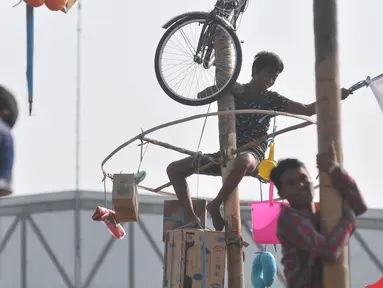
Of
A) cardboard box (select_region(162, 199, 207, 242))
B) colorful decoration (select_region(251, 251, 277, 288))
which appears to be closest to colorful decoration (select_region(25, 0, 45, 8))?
cardboard box (select_region(162, 199, 207, 242))

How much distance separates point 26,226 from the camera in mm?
18938

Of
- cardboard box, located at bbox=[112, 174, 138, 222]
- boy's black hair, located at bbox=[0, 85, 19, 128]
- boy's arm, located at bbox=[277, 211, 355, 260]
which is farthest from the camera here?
cardboard box, located at bbox=[112, 174, 138, 222]

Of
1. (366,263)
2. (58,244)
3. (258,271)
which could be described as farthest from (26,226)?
(258,271)

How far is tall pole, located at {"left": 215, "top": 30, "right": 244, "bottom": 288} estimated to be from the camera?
882 cm

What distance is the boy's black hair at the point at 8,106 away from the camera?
5.38 metres

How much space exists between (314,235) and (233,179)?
365 centimetres

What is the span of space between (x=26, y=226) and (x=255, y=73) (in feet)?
35.5

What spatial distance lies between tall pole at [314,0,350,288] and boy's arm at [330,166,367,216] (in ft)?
0.11

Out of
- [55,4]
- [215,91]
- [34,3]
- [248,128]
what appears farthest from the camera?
[248,128]

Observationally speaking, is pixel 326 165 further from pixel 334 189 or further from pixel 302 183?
pixel 302 183

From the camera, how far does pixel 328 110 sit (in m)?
5.01

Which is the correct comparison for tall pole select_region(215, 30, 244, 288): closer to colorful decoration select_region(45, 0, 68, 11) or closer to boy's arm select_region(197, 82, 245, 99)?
boy's arm select_region(197, 82, 245, 99)

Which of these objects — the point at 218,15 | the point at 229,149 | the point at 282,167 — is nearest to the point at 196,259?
the point at 229,149

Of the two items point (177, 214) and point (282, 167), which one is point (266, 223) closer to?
point (177, 214)
